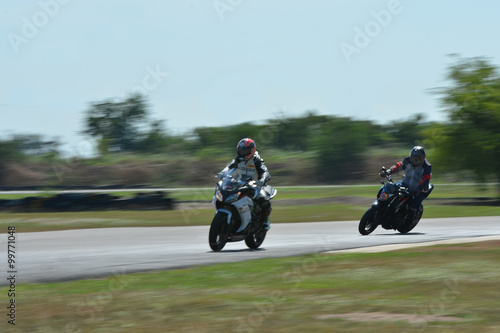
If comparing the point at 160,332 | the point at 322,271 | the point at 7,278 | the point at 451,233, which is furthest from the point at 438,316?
the point at 451,233

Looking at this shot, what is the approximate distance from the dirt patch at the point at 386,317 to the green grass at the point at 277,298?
2cm

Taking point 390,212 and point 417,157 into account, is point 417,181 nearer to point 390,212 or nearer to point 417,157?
point 417,157

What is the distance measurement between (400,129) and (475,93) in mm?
66580

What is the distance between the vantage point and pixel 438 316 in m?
7.45

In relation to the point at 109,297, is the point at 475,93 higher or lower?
higher

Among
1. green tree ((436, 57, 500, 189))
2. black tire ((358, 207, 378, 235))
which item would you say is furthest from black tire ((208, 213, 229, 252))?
green tree ((436, 57, 500, 189))

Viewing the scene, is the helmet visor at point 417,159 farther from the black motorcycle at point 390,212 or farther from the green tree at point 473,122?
the green tree at point 473,122

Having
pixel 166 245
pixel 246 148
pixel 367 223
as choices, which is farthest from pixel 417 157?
pixel 166 245

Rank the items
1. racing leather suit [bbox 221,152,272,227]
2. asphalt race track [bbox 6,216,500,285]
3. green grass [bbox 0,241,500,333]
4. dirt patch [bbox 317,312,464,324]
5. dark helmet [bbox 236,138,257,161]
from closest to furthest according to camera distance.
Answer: green grass [bbox 0,241,500,333]
dirt patch [bbox 317,312,464,324]
asphalt race track [bbox 6,216,500,285]
dark helmet [bbox 236,138,257,161]
racing leather suit [bbox 221,152,272,227]

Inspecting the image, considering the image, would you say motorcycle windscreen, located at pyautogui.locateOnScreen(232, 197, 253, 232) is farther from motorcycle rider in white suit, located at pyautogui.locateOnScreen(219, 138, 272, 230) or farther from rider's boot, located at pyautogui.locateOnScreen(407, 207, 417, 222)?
rider's boot, located at pyautogui.locateOnScreen(407, 207, 417, 222)

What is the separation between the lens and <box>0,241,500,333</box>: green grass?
7.12 m

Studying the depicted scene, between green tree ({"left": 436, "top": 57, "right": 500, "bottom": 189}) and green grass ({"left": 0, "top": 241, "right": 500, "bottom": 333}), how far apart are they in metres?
27.4

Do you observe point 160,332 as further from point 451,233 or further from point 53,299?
point 451,233

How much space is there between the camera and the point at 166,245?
14984mm
